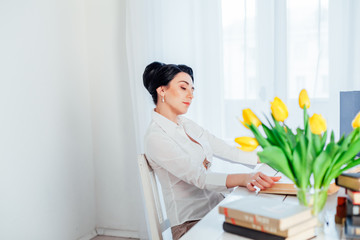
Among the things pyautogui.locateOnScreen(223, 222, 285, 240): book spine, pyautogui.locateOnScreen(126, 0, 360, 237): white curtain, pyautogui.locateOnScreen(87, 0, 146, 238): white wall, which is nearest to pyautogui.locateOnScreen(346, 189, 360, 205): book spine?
pyautogui.locateOnScreen(223, 222, 285, 240): book spine

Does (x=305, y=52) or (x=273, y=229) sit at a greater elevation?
(x=305, y=52)

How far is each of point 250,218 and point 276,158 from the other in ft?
0.54

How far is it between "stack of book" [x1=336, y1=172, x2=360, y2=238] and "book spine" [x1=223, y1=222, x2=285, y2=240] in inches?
6.7

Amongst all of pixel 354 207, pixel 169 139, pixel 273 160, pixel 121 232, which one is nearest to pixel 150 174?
pixel 169 139

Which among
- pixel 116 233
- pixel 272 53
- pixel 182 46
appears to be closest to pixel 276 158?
pixel 272 53

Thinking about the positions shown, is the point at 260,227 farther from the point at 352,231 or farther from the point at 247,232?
the point at 352,231

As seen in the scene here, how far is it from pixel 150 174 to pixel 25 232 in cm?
117

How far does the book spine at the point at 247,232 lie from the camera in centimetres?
93

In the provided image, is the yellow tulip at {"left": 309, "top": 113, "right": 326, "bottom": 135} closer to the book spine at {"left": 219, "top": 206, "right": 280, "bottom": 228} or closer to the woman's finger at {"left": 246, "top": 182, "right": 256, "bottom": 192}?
the book spine at {"left": 219, "top": 206, "right": 280, "bottom": 228}

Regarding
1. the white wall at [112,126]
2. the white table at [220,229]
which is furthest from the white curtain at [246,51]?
the white table at [220,229]

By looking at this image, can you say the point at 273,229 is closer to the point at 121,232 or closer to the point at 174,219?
the point at 174,219

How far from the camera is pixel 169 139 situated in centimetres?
162

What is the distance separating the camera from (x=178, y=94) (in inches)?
71.4

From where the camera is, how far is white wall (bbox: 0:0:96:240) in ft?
7.03
